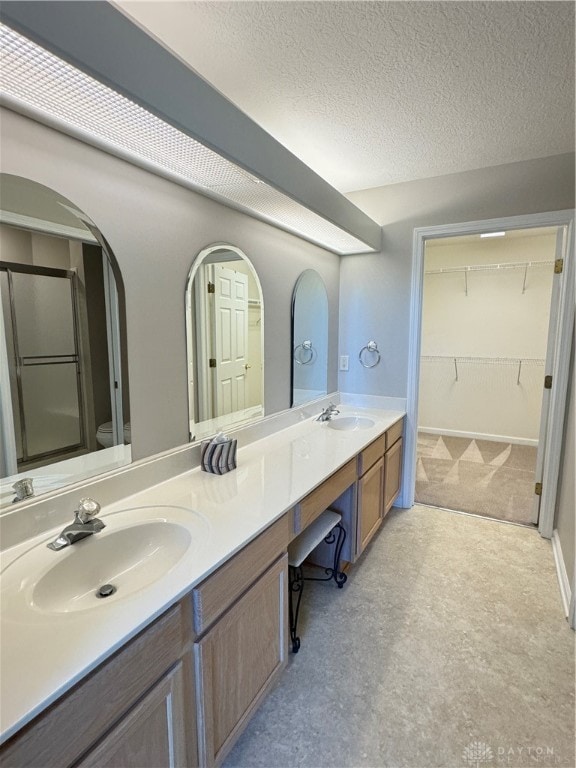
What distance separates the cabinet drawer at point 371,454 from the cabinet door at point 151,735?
135 centimetres

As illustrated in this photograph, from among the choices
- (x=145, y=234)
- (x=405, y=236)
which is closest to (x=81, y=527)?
(x=145, y=234)

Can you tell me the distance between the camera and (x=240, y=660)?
3.92 ft


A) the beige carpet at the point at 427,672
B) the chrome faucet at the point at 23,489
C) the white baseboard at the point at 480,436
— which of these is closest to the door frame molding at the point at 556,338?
the beige carpet at the point at 427,672

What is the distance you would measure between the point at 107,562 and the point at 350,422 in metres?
1.90

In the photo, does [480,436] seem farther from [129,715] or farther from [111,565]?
[129,715]

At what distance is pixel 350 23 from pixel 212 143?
64 centimetres

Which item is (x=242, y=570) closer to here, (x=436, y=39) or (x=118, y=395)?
(x=118, y=395)

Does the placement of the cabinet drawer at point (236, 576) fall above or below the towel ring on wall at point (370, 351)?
below

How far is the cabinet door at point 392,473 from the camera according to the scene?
2.59 metres

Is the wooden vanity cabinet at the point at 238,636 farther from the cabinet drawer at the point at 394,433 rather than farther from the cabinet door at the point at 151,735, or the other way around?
the cabinet drawer at the point at 394,433

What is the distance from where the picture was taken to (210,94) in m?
1.19

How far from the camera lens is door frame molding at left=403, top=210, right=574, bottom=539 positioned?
7.79 ft

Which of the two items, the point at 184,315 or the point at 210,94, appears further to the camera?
the point at 184,315

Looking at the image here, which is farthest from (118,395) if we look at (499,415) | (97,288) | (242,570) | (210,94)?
(499,415)
